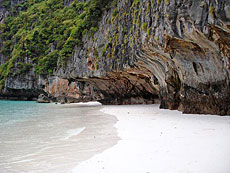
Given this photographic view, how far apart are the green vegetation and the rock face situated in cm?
→ 861

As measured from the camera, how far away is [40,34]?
45812 mm

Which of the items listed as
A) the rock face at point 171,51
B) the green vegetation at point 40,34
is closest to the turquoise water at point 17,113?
the rock face at point 171,51

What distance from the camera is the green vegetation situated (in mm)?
36250

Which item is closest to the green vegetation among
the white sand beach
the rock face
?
the rock face

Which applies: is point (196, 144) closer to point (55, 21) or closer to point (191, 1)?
point (191, 1)

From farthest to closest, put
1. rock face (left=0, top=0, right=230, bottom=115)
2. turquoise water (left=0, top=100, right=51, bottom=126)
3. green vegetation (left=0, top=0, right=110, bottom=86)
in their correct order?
green vegetation (left=0, top=0, right=110, bottom=86)
turquoise water (left=0, top=100, right=51, bottom=126)
rock face (left=0, top=0, right=230, bottom=115)

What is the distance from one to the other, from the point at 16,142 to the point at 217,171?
5191mm

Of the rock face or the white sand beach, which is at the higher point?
the rock face

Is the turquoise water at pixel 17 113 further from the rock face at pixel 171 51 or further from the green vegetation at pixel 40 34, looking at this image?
the green vegetation at pixel 40 34

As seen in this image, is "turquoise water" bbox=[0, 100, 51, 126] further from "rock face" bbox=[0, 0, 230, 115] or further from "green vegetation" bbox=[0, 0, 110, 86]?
"green vegetation" bbox=[0, 0, 110, 86]

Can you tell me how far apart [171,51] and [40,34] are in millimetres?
40758

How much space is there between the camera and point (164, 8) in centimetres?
891

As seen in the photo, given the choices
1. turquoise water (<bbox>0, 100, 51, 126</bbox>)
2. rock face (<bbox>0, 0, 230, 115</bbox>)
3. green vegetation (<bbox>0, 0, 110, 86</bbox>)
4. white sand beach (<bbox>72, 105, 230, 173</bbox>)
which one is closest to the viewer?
white sand beach (<bbox>72, 105, 230, 173</bbox>)

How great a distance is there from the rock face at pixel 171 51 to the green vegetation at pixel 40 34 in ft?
28.3
